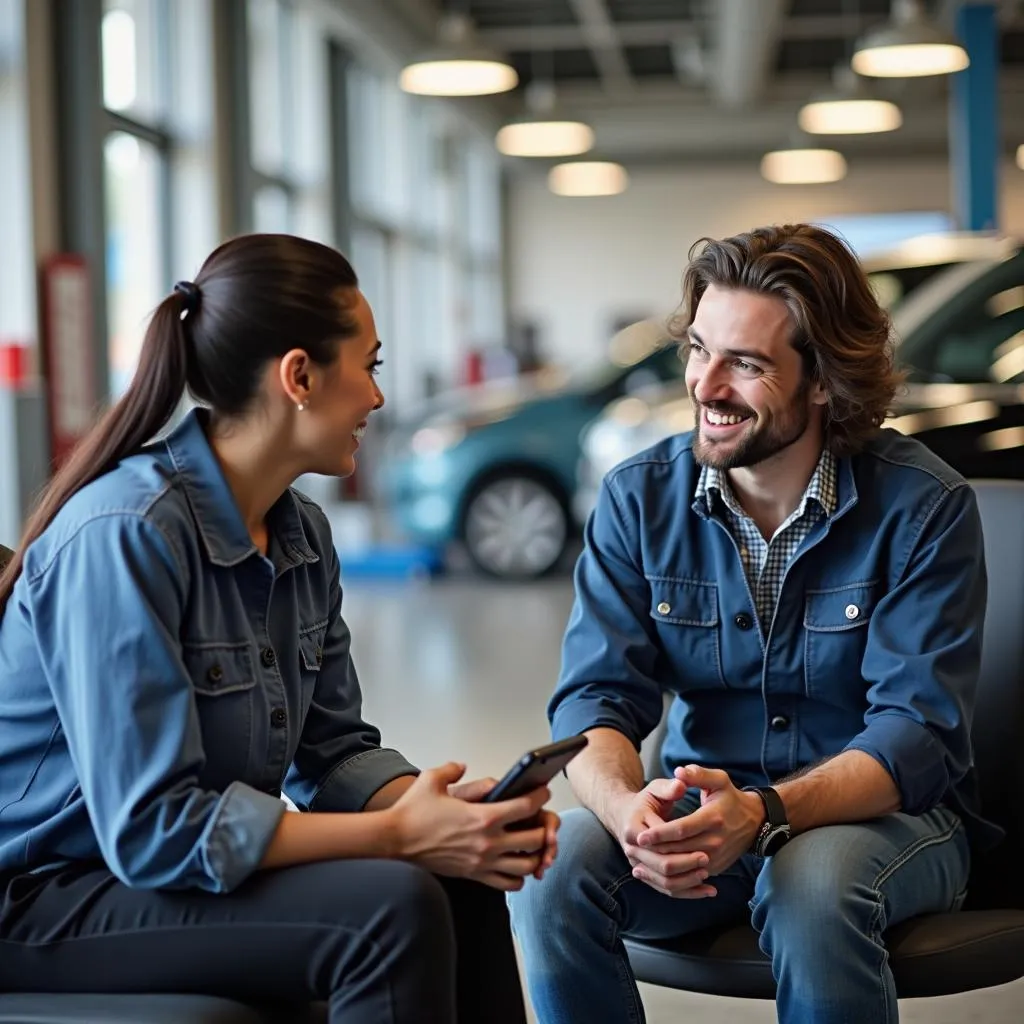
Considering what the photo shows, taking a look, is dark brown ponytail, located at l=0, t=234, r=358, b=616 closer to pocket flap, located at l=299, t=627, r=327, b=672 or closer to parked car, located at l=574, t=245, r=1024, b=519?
pocket flap, located at l=299, t=627, r=327, b=672

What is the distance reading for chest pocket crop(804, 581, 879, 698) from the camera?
1954 mm

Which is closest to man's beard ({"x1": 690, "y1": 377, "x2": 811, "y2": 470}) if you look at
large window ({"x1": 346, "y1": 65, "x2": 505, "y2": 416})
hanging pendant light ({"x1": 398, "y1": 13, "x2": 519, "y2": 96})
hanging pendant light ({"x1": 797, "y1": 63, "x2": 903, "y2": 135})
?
hanging pendant light ({"x1": 398, "y1": 13, "x2": 519, "y2": 96})

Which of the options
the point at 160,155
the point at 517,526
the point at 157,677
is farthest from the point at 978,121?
the point at 157,677

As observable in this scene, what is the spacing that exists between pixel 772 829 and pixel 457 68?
7056 mm

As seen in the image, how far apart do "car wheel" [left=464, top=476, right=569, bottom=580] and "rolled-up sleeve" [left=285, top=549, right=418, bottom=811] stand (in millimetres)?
6184

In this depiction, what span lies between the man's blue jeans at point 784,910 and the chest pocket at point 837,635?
0.61 ft

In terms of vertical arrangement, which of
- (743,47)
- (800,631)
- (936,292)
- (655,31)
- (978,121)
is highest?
(655,31)

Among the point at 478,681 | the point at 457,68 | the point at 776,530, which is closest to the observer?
the point at 776,530

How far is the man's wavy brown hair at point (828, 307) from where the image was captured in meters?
1.98

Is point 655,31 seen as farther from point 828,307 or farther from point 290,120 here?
point 828,307

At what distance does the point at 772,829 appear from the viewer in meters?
1.78

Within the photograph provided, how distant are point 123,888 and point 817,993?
709mm

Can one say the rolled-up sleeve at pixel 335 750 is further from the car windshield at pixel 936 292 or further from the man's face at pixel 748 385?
the car windshield at pixel 936 292

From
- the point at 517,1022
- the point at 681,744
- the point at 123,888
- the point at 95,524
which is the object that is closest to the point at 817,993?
the point at 517,1022
